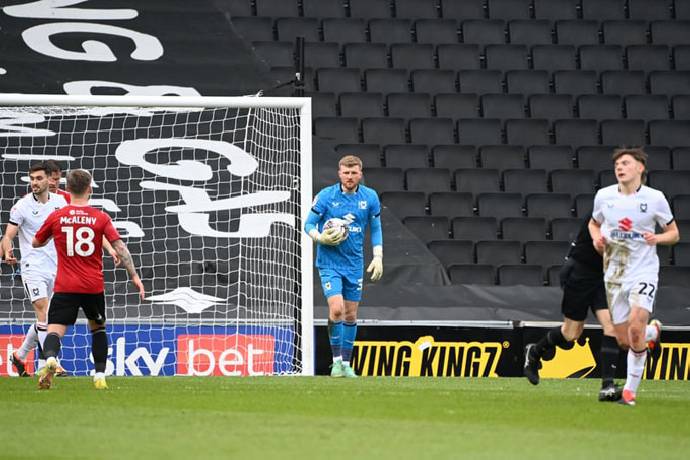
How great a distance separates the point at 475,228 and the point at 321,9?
5293mm

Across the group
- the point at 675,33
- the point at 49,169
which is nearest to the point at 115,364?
the point at 49,169

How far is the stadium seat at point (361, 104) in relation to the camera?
2020 centimetres

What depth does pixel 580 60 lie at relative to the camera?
21.7 m

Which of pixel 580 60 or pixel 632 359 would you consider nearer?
pixel 632 359

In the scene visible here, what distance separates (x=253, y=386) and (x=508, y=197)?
905 centimetres

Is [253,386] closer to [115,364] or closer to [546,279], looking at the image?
[115,364]

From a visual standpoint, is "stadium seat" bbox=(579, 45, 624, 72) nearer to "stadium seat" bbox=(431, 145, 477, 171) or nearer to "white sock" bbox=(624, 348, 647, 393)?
"stadium seat" bbox=(431, 145, 477, 171)

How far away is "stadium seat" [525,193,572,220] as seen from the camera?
19.0m

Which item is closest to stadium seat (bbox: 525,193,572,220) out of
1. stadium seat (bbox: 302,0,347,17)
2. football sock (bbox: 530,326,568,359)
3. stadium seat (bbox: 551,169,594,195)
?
stadium seat (bbox: 551,169,594,195)

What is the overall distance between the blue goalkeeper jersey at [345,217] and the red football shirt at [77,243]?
242cm

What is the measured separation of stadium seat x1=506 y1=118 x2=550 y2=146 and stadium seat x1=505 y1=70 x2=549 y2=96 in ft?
2.84

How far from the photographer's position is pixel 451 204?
→ 18.9 m

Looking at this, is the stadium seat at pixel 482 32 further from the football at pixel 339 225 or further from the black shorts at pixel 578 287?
the black shorts at pixel 578 287


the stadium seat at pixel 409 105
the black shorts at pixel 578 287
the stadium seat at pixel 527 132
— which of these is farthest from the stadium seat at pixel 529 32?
the black shorts at pixel 578 287
